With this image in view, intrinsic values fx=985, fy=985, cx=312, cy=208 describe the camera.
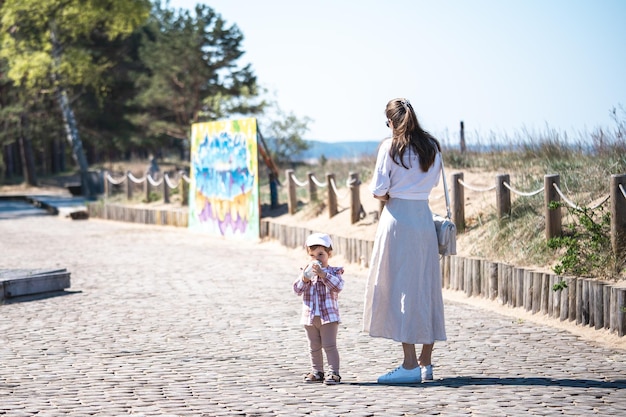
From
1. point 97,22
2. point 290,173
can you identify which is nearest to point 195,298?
point 290,173

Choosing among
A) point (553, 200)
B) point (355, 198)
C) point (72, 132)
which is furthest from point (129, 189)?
point (553, 200)

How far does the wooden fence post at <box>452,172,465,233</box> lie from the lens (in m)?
14.7

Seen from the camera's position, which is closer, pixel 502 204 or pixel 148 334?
pixel 148 334

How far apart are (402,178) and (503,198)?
6.72m

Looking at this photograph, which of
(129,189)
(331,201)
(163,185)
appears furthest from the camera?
(129,189)

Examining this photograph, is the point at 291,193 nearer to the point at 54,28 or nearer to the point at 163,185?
the point at 163,185

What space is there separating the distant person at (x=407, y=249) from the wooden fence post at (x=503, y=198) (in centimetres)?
646

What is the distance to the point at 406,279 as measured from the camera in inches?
284

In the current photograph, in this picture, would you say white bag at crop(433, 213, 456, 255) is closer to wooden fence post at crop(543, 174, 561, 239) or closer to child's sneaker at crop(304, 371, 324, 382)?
child's sneaker at crop(304, 371, 324, 382)

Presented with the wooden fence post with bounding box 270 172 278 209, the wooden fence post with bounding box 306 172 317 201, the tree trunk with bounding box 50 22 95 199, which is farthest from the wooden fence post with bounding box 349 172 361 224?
the tree trunk with bounding box 50 22 95 199

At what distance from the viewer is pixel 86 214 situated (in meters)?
30.3

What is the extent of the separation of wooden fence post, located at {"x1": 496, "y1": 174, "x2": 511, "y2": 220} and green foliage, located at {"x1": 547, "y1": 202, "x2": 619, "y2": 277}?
1562 millimetres

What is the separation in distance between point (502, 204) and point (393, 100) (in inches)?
264

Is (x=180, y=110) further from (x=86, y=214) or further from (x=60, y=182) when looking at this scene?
(x=86, y=214)
